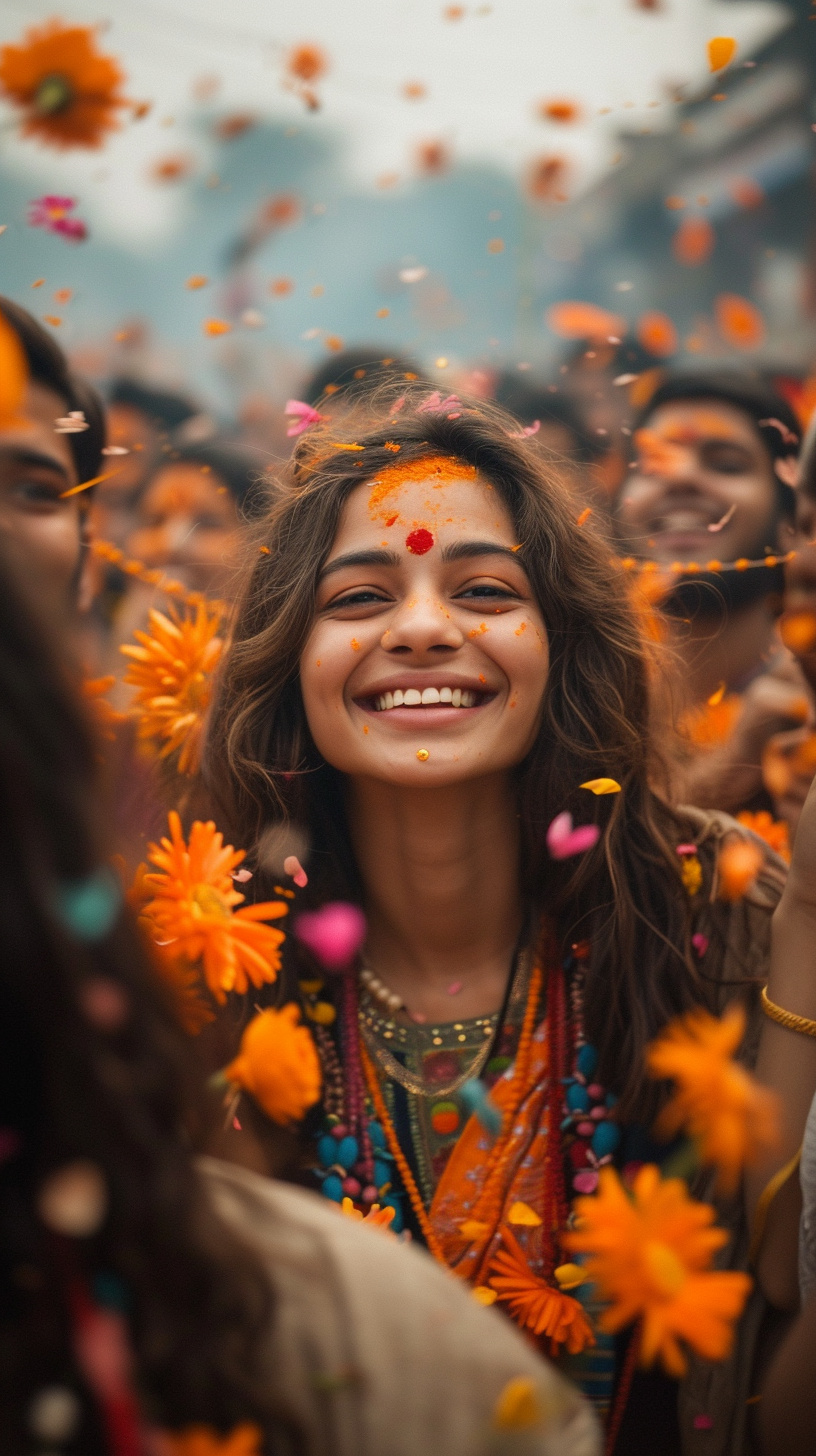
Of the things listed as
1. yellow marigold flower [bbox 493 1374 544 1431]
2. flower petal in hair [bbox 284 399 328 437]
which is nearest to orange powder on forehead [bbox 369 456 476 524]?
flower petal in hair [bbox 284 399 328 437]

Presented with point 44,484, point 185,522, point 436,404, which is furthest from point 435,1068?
point 185,522

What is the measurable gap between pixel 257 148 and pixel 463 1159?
582 centimetres

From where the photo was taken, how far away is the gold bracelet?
5.64ft

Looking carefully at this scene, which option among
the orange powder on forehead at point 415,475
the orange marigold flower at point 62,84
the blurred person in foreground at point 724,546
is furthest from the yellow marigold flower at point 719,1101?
the orange marigold flower at point 62,84

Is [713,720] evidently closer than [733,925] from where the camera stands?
No

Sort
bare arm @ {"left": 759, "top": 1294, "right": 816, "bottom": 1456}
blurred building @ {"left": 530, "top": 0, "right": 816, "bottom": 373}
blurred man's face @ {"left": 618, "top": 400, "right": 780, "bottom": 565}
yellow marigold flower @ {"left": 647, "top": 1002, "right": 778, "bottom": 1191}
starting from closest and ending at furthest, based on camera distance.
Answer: yellow marigold flower @ {"left": 647, "top": 1002, "right": 778, "bottom": 1191} → bare arm @ {"left": 759, "top": 1294, "right": 816, "bottom": 1456} → blurred man's face @ {"left": 618, "top": 400, "right": 780, "bottom": 565} → blurred building @ {"left": 530, "top": 0, "right": 816, "bottom": 373}

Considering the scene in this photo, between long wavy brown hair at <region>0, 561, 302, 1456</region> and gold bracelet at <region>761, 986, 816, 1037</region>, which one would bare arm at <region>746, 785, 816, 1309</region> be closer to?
gold bracelet at <region>761, 986, 816, 1037</region>

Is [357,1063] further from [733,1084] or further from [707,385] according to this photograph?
[707,385]

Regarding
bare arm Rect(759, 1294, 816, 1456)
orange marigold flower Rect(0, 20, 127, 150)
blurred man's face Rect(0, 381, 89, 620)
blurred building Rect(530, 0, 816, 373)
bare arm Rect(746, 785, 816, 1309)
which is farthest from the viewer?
blurred building Rect(530, 0, 816, 373)

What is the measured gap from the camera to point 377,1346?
0.97m

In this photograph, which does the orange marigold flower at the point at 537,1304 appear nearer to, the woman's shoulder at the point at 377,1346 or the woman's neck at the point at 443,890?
the woman's neck at the point at 443,890

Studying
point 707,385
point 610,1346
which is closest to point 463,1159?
point 610,1346

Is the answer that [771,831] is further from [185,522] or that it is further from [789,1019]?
[185,522]

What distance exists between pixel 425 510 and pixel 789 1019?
1023 millimetres
